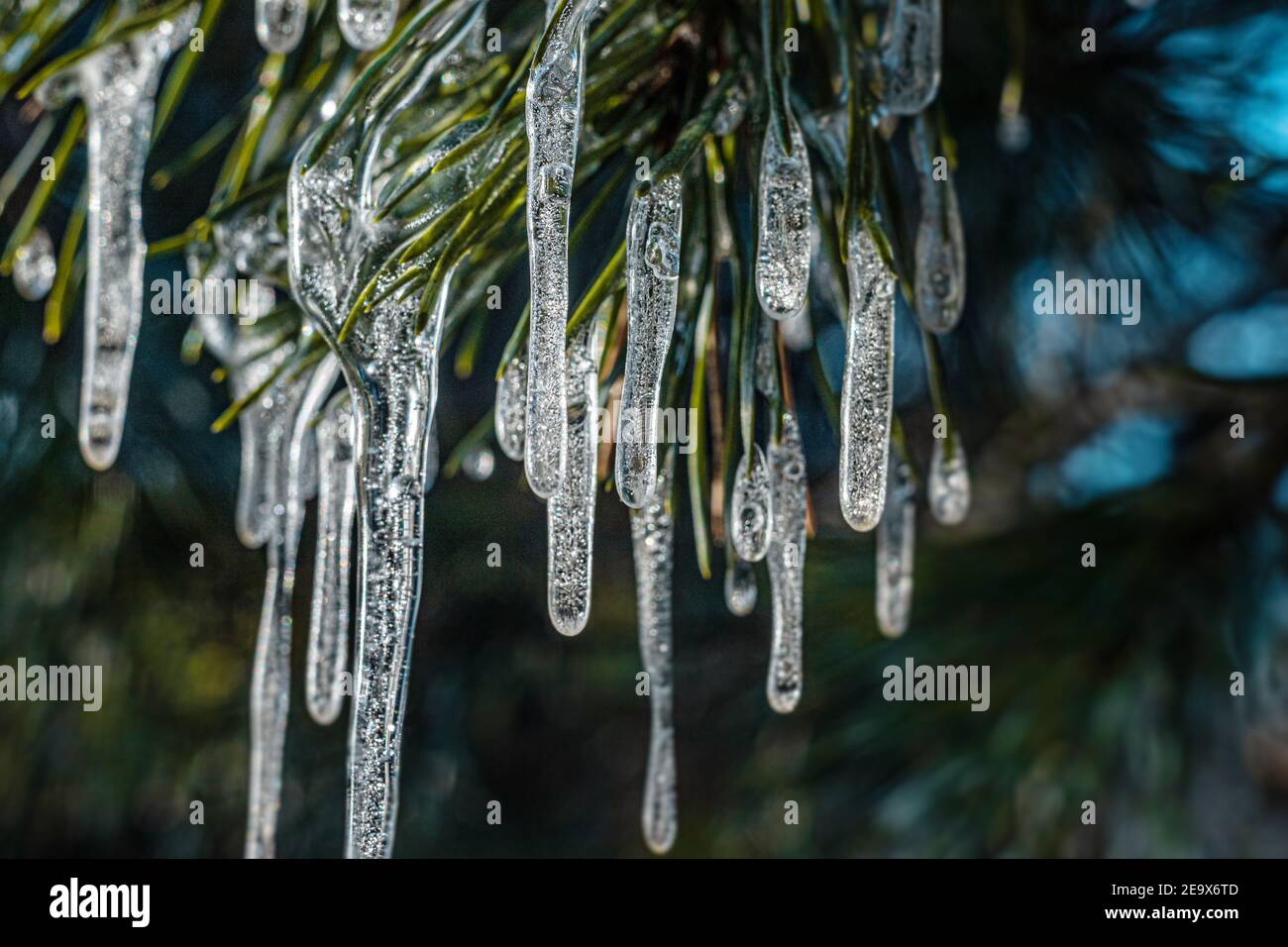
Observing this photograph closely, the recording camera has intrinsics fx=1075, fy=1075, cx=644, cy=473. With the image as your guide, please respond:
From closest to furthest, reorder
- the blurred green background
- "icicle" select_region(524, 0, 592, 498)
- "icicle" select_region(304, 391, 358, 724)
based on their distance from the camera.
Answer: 1. "icicle" select_region(524, 0, 592, 498)
2. "icicle" select_region(304, 391, 358, 724)
3. the blurred green background

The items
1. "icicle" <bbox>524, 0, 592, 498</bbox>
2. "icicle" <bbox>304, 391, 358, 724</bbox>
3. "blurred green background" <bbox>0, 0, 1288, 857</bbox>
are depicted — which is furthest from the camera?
"blurred green background" <bbox>0, 0, 1288, 857</bbox>

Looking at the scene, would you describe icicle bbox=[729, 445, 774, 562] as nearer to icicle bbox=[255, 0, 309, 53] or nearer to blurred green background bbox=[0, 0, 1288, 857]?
blurred green background bbox=[0, 0, 1288, 857]

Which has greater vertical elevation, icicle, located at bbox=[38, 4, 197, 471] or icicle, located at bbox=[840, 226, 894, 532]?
icicle, located at bbox=[38, 4, 197, 471]

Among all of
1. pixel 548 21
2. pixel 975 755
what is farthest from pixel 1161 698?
pixel 548 21

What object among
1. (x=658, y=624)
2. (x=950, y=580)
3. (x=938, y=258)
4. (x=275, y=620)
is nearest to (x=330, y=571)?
(x=275, y=620)

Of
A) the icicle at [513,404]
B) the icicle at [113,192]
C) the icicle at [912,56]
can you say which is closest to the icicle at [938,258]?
the icicle at [912,56]

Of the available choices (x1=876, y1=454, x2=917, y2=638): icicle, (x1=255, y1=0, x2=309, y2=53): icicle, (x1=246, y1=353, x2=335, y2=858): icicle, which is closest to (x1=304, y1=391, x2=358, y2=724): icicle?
(x1=246, y1=353, x2=335, y2=858): icicle

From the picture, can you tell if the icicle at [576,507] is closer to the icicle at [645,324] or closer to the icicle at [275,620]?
the icicle at [645,324]
